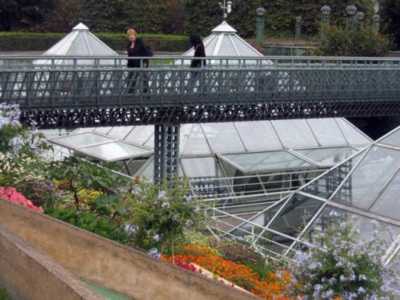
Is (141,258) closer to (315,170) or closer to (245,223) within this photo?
(245,223)

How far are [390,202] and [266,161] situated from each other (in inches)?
488

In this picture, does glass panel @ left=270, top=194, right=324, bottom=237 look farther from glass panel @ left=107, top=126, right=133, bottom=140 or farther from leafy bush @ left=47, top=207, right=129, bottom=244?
glass panel @ left=107, top=126, right=133, bottom=140

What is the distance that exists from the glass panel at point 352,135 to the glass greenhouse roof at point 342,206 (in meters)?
13.6

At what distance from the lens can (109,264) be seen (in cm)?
731

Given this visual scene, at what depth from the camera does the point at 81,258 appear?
24.6 ft

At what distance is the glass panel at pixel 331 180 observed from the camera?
14305mm

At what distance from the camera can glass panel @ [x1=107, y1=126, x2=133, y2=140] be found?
91.1 ft

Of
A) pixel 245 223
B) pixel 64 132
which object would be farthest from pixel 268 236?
pixel 64 132

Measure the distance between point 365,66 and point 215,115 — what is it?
6.16 metres

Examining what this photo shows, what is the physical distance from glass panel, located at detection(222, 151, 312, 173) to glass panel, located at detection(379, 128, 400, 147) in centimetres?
992

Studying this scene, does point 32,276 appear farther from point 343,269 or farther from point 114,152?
point 114,152

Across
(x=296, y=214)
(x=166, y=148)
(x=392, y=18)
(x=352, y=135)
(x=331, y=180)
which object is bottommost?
(x=352, y=135)

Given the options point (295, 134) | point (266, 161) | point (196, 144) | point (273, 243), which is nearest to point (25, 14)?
point (295, 134)

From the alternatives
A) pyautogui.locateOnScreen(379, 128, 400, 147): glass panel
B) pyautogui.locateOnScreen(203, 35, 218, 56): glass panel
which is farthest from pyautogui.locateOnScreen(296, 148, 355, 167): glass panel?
pyautogui.locateOnScreen(379, 128, 400, 147): glass panel
